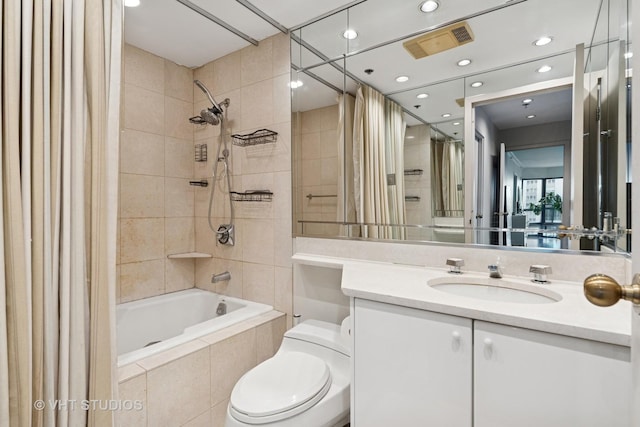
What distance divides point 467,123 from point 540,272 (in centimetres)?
74

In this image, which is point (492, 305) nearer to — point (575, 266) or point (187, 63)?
point (575, 266)

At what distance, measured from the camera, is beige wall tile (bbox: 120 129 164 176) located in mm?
2254

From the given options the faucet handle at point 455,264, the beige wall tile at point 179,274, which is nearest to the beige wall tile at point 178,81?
the beige wall tile at point 179,274

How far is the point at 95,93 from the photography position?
120cm

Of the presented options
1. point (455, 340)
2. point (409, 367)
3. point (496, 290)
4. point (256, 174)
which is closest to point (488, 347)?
point (455, 340)

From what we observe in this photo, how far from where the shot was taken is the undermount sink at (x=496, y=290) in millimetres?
1287

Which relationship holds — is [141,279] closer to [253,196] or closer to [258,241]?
[258,241]

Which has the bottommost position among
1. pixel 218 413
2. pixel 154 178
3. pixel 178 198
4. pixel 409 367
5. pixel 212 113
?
pixel 218 413

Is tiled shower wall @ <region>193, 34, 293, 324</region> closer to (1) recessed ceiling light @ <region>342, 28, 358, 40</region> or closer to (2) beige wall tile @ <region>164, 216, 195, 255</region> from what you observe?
(2) beige wall tile @ <region>164, 216, 195, 255</region>

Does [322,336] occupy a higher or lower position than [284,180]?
lower

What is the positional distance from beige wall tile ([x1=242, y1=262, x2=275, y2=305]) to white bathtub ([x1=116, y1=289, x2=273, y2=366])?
0.16 feet

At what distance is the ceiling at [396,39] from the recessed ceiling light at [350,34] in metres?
0.02

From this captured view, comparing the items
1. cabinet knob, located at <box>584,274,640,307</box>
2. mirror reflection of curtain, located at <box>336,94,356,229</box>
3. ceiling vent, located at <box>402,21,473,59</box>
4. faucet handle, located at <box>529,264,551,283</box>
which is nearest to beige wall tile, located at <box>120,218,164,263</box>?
mirror reflection of curtain, located at <box>336,94,356,229</box>

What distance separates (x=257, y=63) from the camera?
226 centimetres
